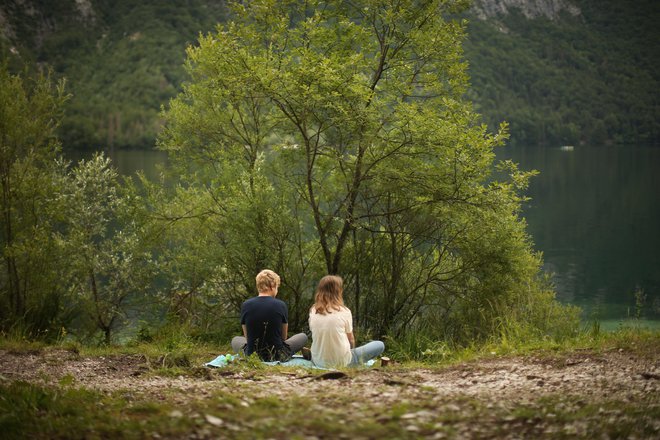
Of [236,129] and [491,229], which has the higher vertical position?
[236,129]

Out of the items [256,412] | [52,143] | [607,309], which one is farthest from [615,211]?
[256,412]

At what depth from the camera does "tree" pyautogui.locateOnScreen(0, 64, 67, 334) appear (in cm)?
1498

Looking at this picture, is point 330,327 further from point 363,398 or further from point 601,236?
point 601,236

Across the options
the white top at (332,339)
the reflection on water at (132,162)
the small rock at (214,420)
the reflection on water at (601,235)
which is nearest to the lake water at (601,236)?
the reflection on water at (601,235)

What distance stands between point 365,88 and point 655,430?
9.23 m

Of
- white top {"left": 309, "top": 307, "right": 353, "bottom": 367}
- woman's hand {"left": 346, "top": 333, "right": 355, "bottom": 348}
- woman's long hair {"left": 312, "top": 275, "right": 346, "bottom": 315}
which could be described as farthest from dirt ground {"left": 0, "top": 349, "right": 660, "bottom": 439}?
woman's long hair {"left": 312, "top": 275, "right": 346, "bottom": 315}

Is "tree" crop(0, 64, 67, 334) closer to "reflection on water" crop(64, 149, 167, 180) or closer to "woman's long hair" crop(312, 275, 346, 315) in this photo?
"woman's long hair" crop(312, 275, 346, 315)

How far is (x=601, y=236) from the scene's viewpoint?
60.4m

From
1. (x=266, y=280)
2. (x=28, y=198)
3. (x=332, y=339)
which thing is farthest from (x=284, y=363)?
(x=28, y=198)

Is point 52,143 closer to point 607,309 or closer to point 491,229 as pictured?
point 491,229

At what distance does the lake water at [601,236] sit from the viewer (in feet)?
125

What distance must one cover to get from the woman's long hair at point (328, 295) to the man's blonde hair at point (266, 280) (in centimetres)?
90

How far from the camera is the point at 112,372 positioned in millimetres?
9305

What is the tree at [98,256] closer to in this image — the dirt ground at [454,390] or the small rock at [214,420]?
the dirt ground at [454,390]
